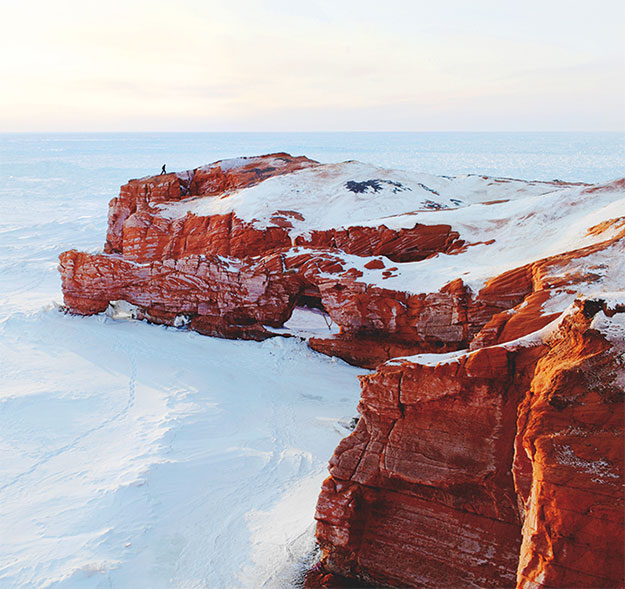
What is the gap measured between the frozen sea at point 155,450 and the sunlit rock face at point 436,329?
4.22 feet

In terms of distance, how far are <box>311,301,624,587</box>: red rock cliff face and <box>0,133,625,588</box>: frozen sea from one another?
1.74 m

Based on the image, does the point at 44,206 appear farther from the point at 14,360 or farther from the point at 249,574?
the point at 249,574

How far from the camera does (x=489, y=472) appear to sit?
6.73m

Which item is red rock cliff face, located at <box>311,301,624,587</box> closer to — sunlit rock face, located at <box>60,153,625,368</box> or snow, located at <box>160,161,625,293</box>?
sunlit rock face, located at <box>60,153,625,368</box>

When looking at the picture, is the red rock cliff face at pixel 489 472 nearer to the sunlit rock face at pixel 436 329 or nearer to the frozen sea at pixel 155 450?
the sunlit rock face at pixel 436 329

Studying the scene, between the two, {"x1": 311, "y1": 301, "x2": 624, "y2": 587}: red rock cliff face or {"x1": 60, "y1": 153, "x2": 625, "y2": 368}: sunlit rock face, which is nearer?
{"x1": 311, "y1": 301, "x2": 624, "y2": 587}: red rock cliff face

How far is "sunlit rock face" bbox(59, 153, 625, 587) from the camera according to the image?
513cm

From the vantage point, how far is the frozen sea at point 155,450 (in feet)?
28.5

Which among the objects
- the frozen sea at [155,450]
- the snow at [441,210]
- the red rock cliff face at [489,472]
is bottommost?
the frozen sea at [155,450]

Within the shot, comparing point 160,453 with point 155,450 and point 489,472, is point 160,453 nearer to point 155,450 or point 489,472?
point 155,450

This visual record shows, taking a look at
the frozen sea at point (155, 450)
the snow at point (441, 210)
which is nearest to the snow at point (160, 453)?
the frozen sea at point (155, 450)

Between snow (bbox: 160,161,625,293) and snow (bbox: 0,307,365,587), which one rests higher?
snow (bbox: 160,161,625,293)

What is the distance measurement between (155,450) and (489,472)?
7451 mm

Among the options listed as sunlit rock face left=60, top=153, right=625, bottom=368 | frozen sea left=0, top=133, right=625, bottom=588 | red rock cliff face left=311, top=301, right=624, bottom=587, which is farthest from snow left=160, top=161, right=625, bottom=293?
red rock cliff face left=311, top=301, right=624, bottom=587
